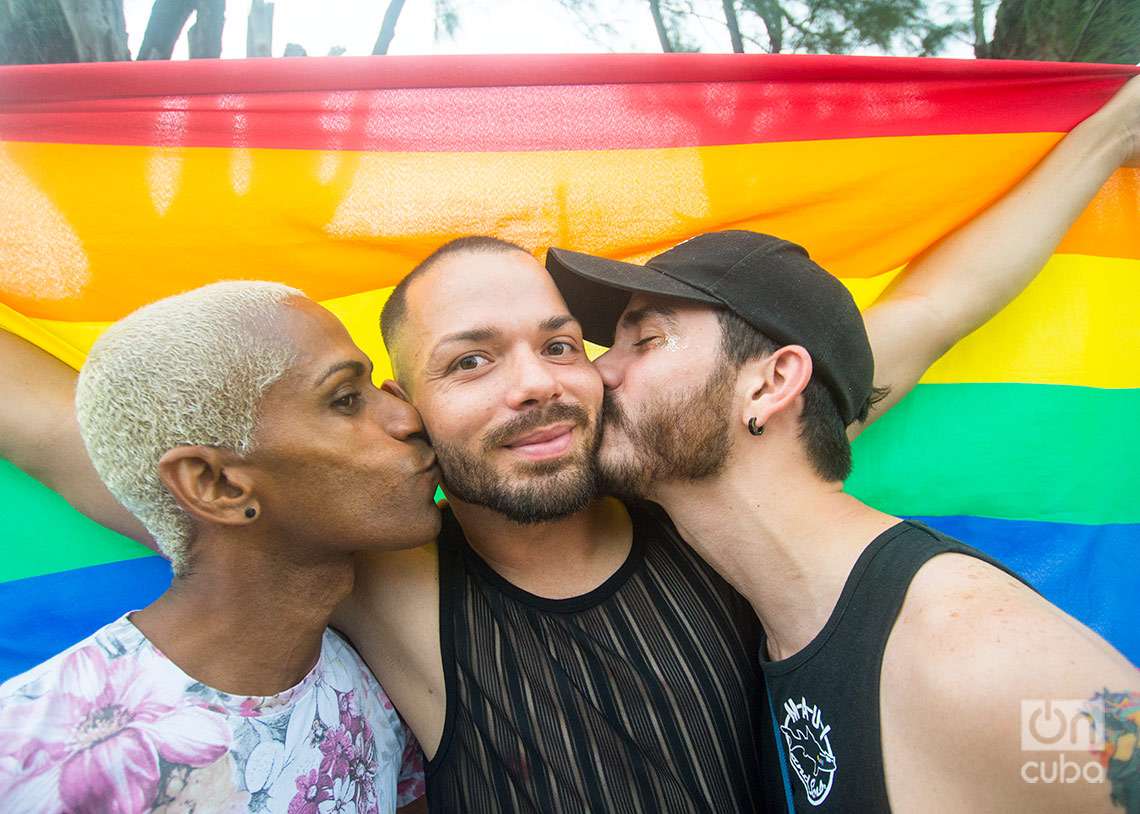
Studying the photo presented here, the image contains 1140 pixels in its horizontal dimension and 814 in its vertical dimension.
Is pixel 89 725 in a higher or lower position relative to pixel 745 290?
lower

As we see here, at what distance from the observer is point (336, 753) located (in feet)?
6.04

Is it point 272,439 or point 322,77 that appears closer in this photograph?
point 272,439

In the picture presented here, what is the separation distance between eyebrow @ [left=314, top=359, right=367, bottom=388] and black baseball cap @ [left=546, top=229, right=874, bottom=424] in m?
0.65

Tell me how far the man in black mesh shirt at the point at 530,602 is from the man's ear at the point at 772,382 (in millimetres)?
407

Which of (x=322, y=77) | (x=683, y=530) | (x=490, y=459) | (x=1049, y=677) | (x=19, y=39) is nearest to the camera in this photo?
(x=1049, y=677)

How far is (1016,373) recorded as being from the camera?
281cm

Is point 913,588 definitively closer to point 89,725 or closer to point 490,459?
point 490,459

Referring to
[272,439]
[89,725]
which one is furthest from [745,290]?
[89,725]

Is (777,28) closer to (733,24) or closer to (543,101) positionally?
(733,24)

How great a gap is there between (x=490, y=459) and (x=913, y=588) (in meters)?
1.04

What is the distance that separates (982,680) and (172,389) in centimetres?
176

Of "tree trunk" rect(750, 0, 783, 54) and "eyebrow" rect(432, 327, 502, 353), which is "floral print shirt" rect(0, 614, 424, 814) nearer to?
"eyebrow" rect(432, 327, 502, 353)

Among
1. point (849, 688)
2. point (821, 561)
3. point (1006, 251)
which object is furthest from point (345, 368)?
point (1006, 251)

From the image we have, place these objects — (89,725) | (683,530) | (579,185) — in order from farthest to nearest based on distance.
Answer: (579,185) < (683,530) < (89,725)
